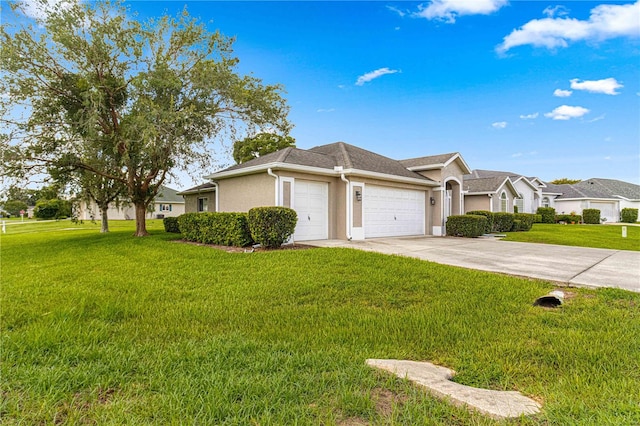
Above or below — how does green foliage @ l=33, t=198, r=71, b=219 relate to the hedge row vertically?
above

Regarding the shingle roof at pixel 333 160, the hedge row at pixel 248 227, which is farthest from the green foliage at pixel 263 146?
the hedge row at pixel 248 227

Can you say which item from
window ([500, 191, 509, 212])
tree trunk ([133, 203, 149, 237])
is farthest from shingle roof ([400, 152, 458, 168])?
tree trunk ([133, 203, 149, 237])

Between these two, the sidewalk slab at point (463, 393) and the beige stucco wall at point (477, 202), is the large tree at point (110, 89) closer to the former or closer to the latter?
the sidewalk slab at point (463, 393)

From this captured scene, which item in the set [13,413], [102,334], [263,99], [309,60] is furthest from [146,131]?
[13,413]

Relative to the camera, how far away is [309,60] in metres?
14.1

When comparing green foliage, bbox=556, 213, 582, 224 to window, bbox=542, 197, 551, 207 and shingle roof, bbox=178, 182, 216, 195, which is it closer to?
window, bbox=542, 197, 551, 207

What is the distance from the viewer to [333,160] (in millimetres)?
13797

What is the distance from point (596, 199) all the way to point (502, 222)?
73.2ft

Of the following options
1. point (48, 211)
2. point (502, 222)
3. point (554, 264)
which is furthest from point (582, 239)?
point (48, 211)

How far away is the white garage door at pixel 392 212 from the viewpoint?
13492mm

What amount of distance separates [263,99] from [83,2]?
309 inches

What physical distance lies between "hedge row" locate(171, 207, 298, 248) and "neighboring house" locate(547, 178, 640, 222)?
3642 cm

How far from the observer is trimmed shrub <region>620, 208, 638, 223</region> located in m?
34.1

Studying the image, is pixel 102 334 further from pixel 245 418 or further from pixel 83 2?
pixel 83 2
